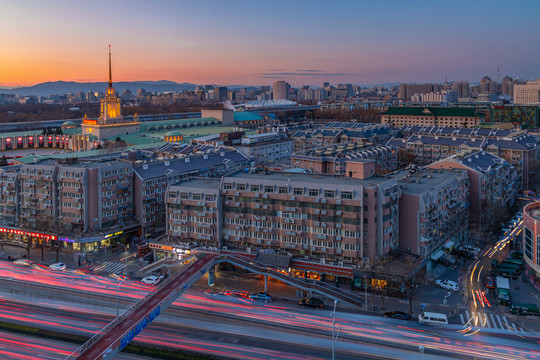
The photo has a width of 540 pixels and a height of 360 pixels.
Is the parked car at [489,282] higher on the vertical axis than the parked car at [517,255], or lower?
lower

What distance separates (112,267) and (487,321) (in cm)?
1875

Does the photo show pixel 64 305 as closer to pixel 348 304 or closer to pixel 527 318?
pixel 348 304

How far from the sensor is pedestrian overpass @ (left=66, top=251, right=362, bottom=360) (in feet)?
52.5

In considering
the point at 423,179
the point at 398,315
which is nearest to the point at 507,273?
the point at 423,179

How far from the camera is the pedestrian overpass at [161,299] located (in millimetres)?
16016

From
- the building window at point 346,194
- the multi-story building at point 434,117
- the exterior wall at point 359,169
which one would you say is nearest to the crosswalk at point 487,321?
the building window at point 346,194

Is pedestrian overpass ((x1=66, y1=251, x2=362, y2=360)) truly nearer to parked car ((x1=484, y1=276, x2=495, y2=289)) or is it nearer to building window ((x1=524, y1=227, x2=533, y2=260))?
parked car ((x1=484, y1=276, x2=495, y2=289))

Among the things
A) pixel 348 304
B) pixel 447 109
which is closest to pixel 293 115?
pixel 447 109

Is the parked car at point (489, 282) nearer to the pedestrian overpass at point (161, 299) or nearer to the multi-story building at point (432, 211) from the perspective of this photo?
the multi-story building at point (432, 211)

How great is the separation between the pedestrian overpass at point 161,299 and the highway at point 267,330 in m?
1.21

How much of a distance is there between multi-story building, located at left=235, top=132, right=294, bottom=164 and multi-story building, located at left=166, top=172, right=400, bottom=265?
866 inches

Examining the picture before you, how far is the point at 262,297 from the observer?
2328cm

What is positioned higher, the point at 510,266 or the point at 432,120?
the point at 432,120

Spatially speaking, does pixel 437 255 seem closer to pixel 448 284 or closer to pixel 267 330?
pixel 448 284
